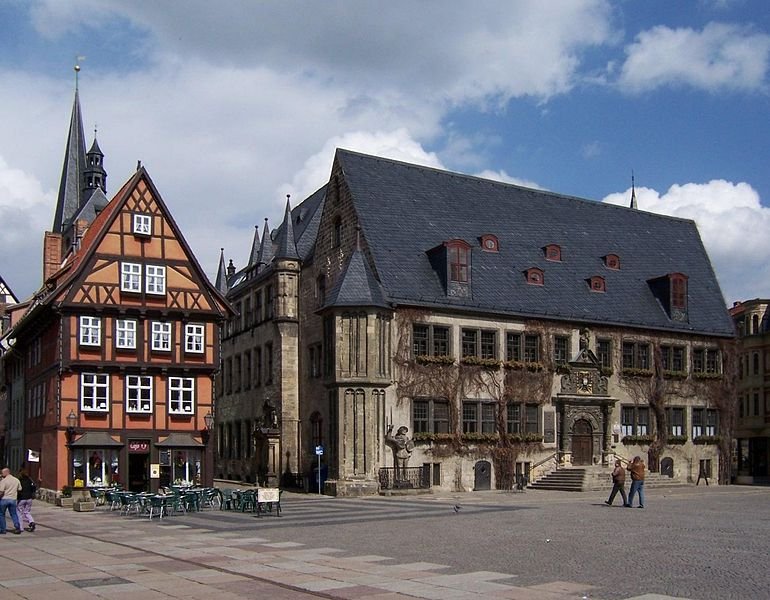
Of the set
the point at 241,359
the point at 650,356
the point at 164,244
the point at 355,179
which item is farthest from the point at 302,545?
the point at 241,359

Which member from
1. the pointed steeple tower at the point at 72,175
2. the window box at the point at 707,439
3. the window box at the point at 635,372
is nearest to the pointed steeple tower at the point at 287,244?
the window box at the point at 635,372

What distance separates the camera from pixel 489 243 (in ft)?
160

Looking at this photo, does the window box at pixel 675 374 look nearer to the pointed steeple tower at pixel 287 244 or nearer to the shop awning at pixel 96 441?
the pointed steeple tower at pixel 287 244

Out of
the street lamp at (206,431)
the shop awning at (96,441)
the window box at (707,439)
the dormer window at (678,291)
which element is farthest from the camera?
the dormer window at (678,291)

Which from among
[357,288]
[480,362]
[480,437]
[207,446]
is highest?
[357,288]

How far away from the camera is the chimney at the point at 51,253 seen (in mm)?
59500

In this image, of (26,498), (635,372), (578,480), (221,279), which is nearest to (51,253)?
(221,279)

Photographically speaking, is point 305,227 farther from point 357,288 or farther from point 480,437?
point 480,437

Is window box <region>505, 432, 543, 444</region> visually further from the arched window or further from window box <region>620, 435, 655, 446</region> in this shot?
the arched window

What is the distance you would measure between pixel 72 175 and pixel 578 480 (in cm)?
Answer: 5147

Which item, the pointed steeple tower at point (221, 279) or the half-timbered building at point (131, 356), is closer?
the half-timbered building at point (131, 356)

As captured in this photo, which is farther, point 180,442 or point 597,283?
point 597,283

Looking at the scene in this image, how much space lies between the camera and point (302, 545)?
66.4ft

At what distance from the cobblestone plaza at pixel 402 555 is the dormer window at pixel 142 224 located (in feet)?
51.2
